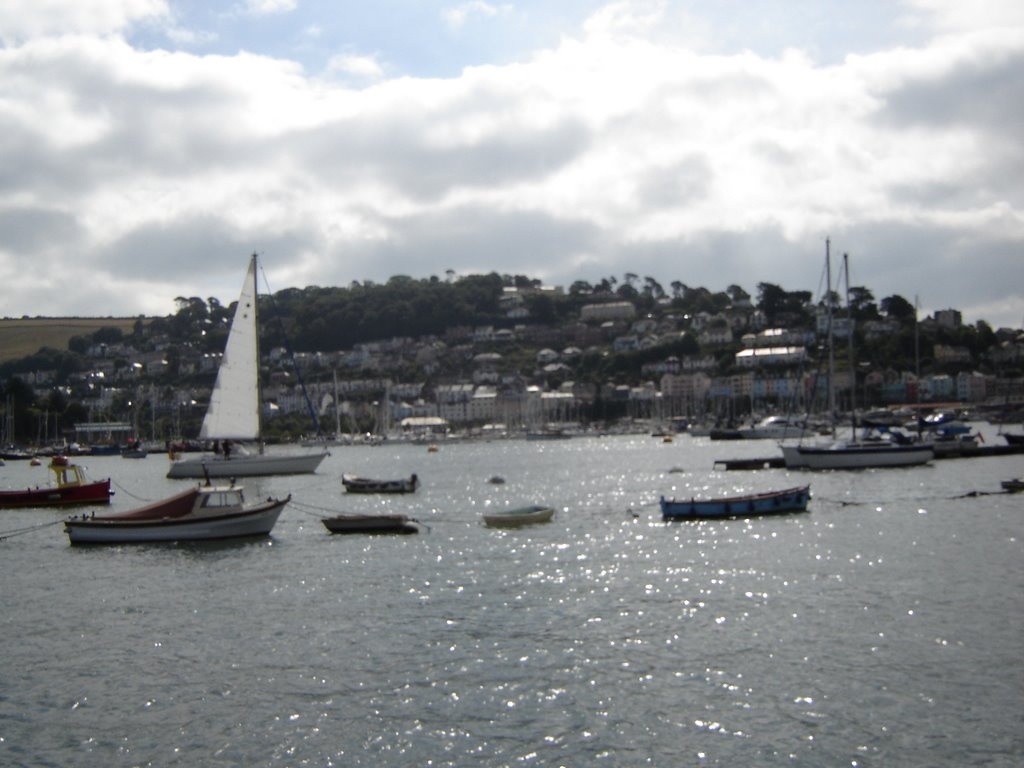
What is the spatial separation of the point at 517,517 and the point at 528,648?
888 inches

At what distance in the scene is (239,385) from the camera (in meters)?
79.5

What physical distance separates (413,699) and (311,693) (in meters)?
2.08

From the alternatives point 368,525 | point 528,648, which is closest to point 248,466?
point 368,525

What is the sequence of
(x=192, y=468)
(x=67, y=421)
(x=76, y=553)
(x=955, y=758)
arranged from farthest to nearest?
(x=67, y=421), (x=192, y=468), (x=76, y=553), (x=955, y=758)

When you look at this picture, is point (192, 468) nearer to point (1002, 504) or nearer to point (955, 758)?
point (1002, 504)

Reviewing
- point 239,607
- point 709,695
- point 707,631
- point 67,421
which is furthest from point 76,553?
point 67,421

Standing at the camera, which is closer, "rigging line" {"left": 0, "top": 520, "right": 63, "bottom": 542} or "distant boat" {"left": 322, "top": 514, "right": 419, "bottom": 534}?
"distant boat" {"left": 322, "top": 514, "right": 419, "bottom": 534}

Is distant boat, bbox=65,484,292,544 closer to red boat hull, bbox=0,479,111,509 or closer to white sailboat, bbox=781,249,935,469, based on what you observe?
red boat hull, bbox=0,479,111,509

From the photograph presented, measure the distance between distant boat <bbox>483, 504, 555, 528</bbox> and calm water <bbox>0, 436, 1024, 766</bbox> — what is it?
4.63ft

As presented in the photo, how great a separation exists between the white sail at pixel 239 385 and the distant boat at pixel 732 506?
132 feet

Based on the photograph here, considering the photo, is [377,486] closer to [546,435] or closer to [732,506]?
[732,506]

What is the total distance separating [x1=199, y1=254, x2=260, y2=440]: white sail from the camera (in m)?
79.2

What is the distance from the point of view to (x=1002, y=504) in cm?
5041

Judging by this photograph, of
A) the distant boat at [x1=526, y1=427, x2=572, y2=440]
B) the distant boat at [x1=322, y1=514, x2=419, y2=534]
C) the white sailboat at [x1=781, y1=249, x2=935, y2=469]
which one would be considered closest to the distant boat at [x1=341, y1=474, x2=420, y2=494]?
the distant boat at [x1=322, y1=514, x2=419, y2=534]
